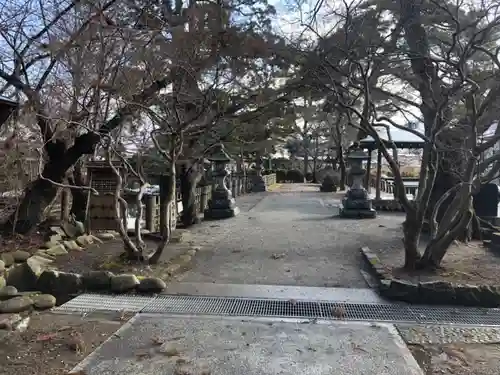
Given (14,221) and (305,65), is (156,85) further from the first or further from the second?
(14,221)

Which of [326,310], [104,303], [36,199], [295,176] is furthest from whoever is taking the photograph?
[295,176]

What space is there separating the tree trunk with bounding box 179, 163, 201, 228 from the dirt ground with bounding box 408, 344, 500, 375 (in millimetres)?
7908

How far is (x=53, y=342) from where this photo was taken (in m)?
3.53

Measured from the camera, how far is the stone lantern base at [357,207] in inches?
470

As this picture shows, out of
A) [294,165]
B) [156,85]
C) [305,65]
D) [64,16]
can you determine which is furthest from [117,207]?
[294,165]

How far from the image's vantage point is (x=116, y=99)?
6.51 m

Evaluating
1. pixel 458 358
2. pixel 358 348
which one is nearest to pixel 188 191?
pixel 358 348

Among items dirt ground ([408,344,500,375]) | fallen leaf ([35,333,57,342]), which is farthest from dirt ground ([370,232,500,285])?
fallen leaf ([35,333,57,342])

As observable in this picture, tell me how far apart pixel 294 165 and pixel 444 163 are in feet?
106

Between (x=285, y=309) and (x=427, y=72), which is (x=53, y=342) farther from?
(x=427, y=72)

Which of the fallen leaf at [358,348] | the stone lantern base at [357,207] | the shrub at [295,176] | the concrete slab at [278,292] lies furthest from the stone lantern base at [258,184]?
the fallen leaf at [358,348]

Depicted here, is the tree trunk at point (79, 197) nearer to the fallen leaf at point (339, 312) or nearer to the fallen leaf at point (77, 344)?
the fallen leaf at point (77, 344)

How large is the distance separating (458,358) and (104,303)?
3362mm

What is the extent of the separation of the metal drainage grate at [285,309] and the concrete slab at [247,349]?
10.0 inches
